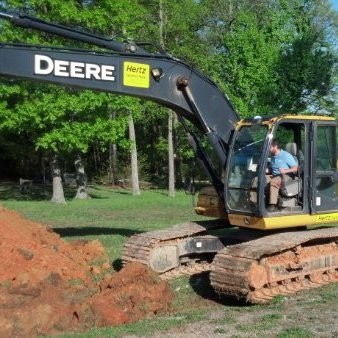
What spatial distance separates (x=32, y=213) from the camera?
19891 millimetres

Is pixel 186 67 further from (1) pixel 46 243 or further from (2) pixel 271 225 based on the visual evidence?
(1) pixel 46 243

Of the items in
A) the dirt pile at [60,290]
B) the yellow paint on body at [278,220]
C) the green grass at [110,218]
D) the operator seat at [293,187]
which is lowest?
the dirt pile at [60,290]

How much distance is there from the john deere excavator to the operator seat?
0.01 m

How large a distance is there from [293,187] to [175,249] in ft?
6.78

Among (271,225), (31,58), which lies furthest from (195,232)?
(31,58)

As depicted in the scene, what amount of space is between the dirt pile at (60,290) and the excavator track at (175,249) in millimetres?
764

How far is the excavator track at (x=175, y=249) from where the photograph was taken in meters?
9.52

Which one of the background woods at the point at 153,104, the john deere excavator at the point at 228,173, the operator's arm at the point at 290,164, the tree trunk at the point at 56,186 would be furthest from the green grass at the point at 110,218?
the operator's arm at the point at 290,164

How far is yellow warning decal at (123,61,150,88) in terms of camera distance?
9.05 m

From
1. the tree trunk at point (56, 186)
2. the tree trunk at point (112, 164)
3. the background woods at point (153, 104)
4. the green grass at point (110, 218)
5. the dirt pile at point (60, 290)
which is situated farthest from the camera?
the tree trunk at point (112, 164)

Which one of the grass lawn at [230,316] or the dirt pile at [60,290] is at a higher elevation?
the dirt pile at [60,290]

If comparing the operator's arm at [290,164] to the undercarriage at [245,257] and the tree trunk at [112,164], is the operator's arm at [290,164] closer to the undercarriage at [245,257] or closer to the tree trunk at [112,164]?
the undercarriage at [245,257]

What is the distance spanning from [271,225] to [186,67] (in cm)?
269

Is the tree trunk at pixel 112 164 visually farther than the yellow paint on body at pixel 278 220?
Yes
